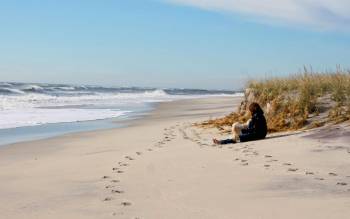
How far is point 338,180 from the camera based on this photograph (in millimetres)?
6395

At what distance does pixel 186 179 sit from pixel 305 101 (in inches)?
242

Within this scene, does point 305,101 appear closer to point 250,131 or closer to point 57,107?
point 250,131

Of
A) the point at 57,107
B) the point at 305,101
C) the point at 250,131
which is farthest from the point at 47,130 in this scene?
the point at 57,107

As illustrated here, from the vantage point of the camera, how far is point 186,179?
695 centimetres

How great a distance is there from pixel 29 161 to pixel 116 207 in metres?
4.44

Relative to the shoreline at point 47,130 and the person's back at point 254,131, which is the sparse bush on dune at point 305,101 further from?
the shoreline at point 47,130

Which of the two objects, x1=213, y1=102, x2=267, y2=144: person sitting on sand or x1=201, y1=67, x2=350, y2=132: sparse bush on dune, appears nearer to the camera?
x1=213, y1=102, x2=267, y2=144: person sitting on sand

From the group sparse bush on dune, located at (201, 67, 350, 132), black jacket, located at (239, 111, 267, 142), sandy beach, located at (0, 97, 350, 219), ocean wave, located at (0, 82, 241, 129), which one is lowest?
ocean wave, located at (0, 82, 241, 129)

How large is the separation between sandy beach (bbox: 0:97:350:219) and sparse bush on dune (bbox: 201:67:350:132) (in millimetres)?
873

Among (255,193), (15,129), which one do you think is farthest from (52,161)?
(15,129)

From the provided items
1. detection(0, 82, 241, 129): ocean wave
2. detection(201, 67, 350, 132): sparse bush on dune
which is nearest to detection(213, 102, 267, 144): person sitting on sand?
detection(201, 67, 350, 132): sparse bush on dune

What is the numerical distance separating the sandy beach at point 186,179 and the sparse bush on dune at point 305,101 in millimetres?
873

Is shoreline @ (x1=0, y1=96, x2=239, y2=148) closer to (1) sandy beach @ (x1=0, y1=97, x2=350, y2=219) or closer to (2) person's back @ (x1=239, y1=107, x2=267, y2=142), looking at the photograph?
(1) sandy beach @ (x1=0, y1=97, x2=350, y2=219)

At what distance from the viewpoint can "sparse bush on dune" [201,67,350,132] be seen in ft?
38.1
